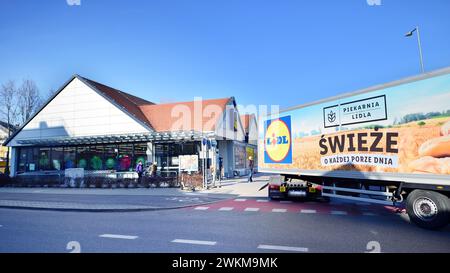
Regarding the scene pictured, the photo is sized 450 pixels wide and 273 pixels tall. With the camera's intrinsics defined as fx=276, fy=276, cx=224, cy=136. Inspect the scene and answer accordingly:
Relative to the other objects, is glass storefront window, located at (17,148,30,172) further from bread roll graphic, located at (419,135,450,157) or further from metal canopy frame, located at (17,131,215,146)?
bread roll graphic, located at (419,135,450,157)

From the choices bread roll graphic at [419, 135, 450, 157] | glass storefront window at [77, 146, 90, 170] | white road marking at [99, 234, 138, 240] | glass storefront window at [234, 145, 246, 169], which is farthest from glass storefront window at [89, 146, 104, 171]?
bread roll graphic at [419, 135, 450, 157]

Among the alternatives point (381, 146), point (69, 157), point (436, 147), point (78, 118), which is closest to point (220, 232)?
point (381, 146)

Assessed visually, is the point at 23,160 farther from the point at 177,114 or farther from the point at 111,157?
the point at 177,114

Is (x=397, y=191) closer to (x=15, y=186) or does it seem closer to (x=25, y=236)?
(x=25, y=236)

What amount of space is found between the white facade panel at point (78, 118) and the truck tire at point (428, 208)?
20.0 metres

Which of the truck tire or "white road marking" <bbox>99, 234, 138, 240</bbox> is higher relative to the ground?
the truck tire

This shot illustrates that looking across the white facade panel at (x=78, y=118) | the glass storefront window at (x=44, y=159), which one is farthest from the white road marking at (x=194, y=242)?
the glass storefront window at (x=44, y=159)

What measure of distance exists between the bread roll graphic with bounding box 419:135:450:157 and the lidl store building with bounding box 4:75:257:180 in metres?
15.1

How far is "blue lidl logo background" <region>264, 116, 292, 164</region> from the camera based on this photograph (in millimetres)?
10562

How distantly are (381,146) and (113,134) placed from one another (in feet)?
66.9

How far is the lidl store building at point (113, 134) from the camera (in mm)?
21969

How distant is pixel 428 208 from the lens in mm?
A: 6293
